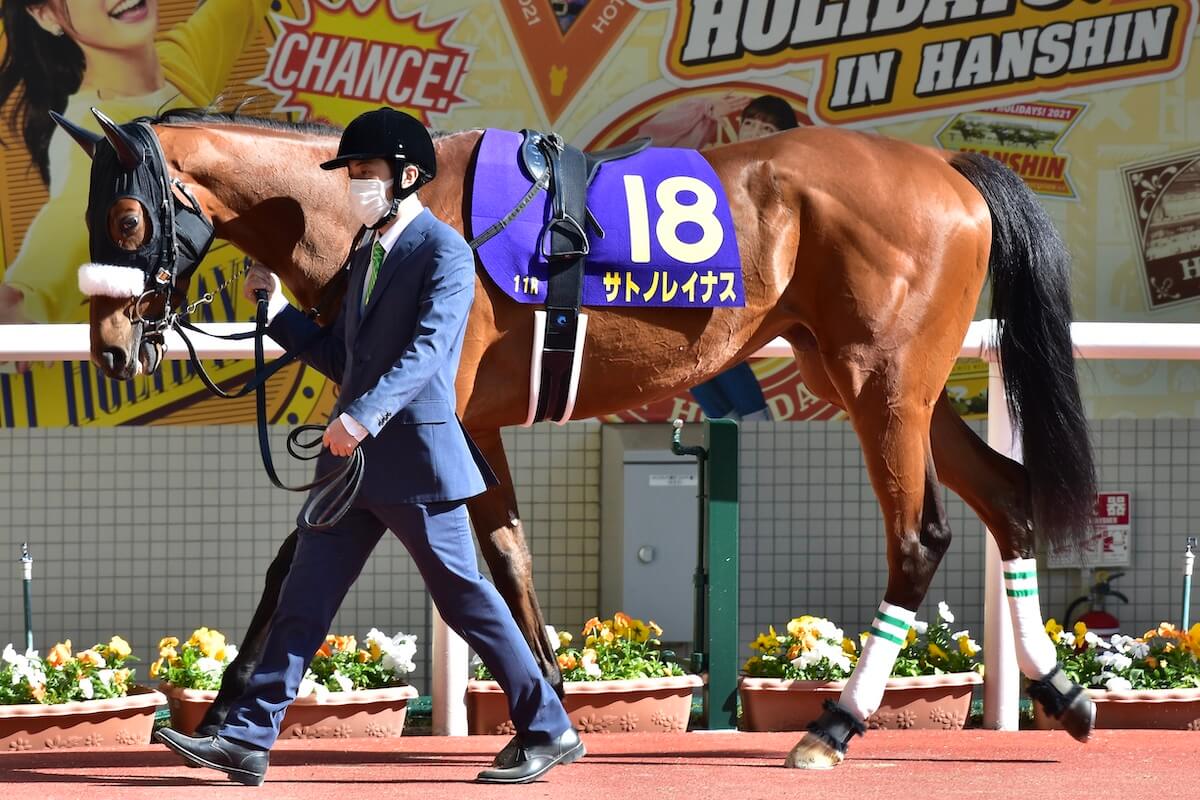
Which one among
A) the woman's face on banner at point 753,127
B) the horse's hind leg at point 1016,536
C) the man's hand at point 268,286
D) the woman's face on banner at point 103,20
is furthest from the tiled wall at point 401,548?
the man's hand at point 268,286

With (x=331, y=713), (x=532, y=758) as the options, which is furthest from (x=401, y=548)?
(x=532, y=758)

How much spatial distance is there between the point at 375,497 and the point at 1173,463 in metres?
5.63

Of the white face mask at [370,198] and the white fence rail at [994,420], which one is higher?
the white face mask at [370,198]

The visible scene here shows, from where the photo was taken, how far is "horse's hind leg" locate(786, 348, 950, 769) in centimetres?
415

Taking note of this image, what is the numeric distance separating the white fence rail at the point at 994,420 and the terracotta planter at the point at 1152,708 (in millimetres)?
268

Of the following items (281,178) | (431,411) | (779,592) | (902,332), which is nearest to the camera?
(431,411)

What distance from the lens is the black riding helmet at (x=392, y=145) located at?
3.60 meters

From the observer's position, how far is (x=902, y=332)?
166 inches

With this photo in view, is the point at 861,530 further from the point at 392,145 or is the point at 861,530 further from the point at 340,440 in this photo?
the point at 340,440

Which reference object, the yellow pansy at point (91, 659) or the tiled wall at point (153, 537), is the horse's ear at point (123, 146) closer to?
the yellow pansy at point (91, 659)

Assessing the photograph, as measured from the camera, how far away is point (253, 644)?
13.0ft

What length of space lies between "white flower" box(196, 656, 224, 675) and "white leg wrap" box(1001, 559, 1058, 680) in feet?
7.44

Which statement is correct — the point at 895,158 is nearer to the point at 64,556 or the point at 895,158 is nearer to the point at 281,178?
the point at 281,178

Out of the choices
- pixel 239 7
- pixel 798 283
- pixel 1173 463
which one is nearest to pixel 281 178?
pixel 798 283
